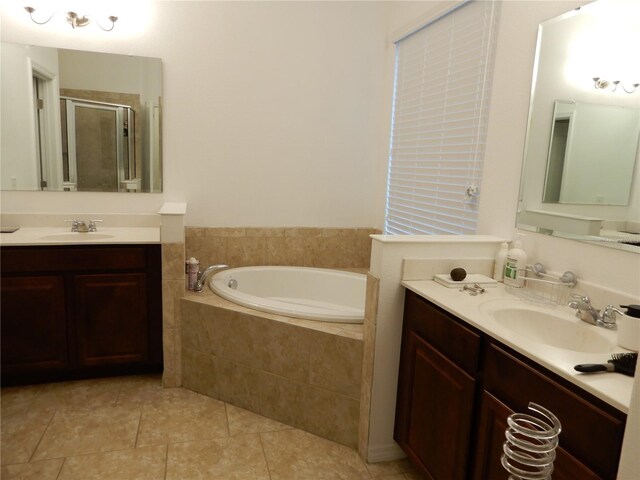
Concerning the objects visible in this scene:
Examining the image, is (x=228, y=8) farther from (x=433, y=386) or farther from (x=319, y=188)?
(x=433, y=386)

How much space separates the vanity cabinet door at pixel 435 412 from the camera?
160cm

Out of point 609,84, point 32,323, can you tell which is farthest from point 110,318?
point 609,84

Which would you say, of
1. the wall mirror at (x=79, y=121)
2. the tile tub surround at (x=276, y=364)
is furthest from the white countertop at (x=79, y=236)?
the tile tub surround at (x=276, y=364)

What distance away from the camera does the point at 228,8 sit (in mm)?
3109

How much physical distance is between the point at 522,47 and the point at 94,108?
249 centimetres

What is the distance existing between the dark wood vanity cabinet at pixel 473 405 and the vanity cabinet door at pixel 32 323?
192cm

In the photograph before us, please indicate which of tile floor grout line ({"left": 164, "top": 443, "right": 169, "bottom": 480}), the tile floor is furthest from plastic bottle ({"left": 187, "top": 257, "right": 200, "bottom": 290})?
tile floor grout line ({"left": 164, "top": 443, "right": 169, "bottom": 480})

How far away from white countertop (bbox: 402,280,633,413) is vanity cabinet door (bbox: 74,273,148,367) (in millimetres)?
1622

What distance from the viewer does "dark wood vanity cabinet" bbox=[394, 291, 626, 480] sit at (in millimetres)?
1105

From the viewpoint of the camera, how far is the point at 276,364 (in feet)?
7.86

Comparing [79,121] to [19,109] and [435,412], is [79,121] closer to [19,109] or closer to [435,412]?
[19,109]

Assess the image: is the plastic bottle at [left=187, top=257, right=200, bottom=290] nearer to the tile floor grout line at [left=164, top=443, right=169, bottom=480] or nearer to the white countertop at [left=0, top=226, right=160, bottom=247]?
the white countertop at [left=0, top=226, right=160, bottom=247]

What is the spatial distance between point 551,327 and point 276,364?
132cm

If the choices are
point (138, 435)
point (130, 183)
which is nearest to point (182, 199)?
point (130, 183)
